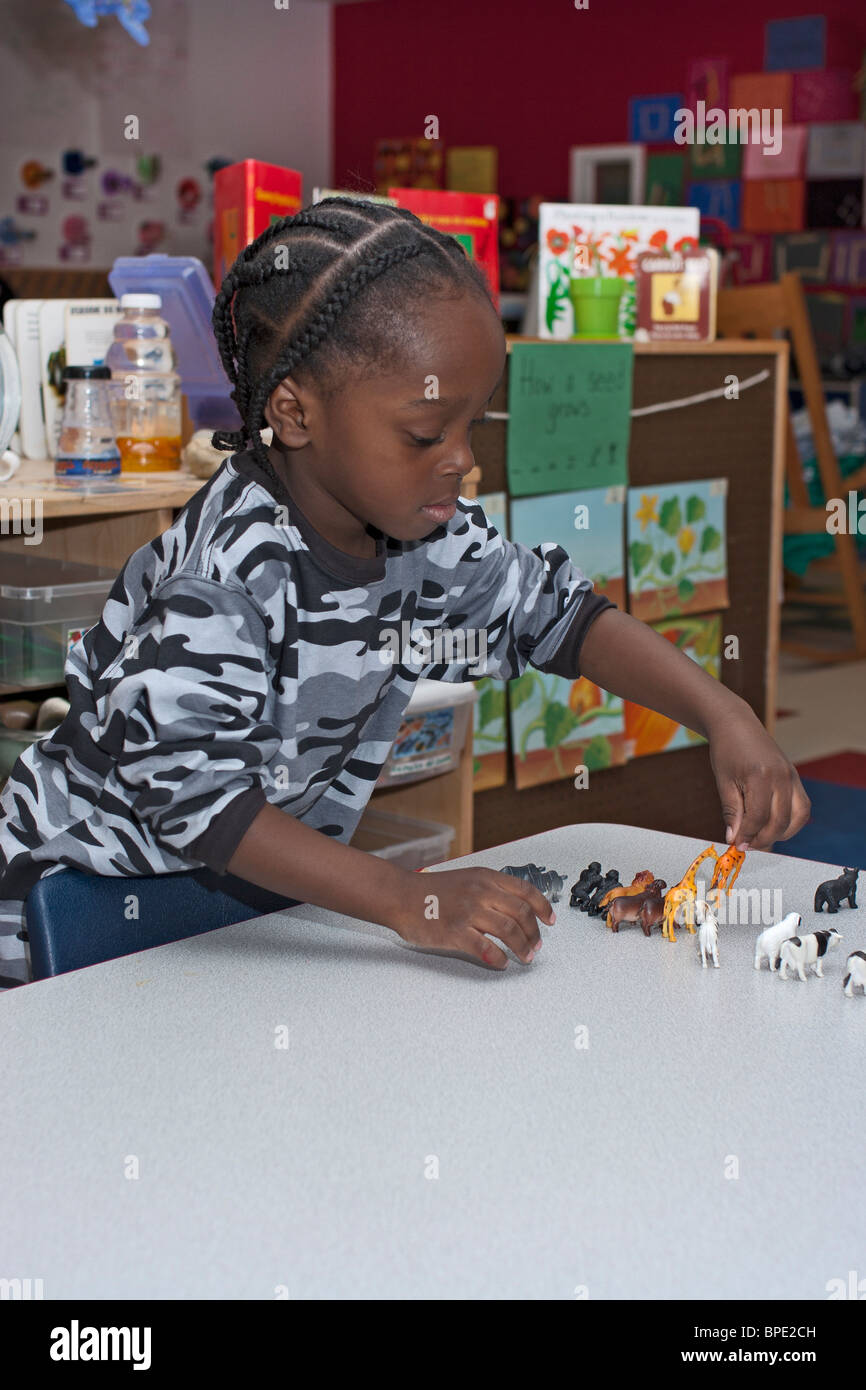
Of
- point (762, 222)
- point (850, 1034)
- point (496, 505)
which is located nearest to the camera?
point (850, 1034)

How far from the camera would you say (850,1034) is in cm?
71

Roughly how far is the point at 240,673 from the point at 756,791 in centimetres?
31

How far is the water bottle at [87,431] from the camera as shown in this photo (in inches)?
63.9

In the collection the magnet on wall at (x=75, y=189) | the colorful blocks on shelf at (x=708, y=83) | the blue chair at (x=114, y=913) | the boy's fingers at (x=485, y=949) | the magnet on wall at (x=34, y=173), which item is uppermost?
the colorful blocks on shelf at (x=708, y=83)

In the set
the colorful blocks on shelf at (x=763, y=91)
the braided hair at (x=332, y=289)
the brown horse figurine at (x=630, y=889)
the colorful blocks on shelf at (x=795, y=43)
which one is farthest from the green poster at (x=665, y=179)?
the brown horse figurine at (x=630, y=889)

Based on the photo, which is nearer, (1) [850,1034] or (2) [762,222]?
(1) [850,1034]

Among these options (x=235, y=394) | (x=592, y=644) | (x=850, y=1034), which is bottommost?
(x=850, y=1034)

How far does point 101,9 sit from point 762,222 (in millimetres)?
4366

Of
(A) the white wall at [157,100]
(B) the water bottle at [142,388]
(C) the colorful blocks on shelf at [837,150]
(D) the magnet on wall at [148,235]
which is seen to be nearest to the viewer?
(B) the water bottle at [142,388]

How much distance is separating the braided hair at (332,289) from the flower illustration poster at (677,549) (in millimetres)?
1498

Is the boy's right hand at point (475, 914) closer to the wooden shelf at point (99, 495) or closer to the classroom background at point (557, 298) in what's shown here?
the classroom background at point (557, 298)

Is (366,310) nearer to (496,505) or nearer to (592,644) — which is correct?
(592,644)

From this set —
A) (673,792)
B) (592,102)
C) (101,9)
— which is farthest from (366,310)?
(592,102)

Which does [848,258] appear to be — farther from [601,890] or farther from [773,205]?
[601,890]
